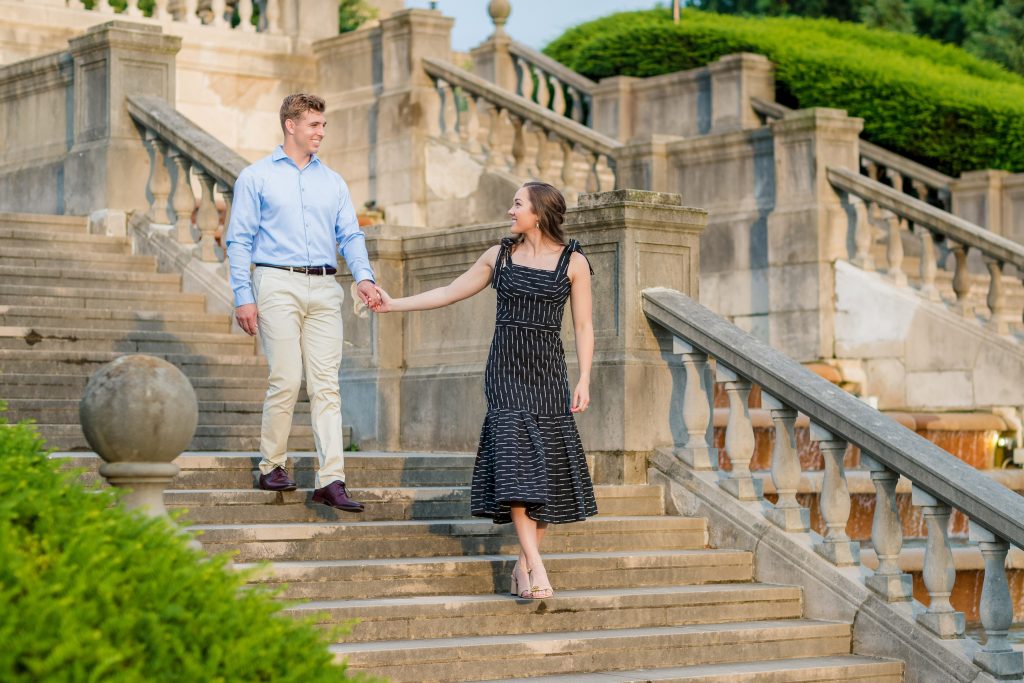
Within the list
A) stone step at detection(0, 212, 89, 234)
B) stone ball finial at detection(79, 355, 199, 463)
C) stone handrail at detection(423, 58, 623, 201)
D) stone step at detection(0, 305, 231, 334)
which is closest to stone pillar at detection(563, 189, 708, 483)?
stone step at detection(0, 305, 231, 334)

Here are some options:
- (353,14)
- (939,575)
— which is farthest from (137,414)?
(353,14)

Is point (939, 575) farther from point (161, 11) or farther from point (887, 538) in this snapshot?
point (161, 11)

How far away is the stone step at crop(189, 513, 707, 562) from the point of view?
804cm

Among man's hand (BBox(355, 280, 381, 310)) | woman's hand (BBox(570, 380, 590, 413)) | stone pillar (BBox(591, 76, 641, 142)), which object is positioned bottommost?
woman's hand (BBox(570, 380, 590, 413))

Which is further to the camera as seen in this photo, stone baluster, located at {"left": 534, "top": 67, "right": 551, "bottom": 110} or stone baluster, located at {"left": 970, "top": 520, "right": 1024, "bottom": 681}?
stone baluster, located at {"left": 534, "top": 67, "right": 551, "bottom": 110}

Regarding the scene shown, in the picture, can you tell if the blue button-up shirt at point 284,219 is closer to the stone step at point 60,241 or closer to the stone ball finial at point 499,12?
the stone step at point 60,241

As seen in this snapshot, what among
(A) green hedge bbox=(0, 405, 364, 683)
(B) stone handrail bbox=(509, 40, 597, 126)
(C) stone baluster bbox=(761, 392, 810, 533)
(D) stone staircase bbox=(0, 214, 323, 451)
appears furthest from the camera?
(B) stone handrail bbox=(509, 40, 597, 126)

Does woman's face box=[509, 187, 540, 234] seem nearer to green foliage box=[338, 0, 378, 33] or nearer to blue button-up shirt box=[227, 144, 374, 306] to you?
blue button-up shirt box=[227, 144, 374, 306]

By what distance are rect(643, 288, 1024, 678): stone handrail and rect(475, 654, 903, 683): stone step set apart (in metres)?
0.34

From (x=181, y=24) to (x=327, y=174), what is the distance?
11.8 meters

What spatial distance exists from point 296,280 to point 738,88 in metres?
13.3

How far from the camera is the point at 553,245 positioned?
8.07m

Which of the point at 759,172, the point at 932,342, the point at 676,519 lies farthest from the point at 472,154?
the point at 676,519

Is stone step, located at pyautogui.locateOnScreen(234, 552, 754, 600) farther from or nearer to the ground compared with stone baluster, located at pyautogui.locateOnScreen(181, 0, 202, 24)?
nearer to the ground
